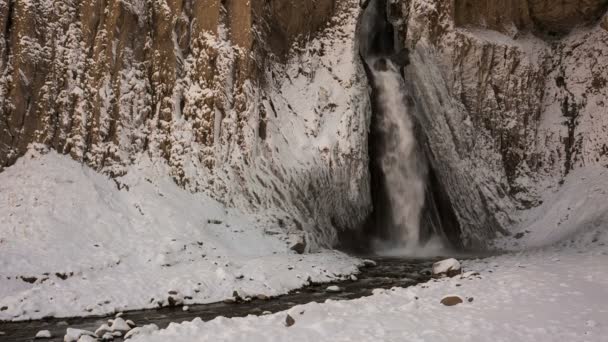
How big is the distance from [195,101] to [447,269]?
13224 mm

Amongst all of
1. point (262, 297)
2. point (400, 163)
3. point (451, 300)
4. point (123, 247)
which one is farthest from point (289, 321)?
point (400, 163)

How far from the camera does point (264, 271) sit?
16562 mm

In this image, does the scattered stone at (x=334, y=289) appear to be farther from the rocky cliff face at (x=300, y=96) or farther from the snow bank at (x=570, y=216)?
the snow bank at (x=570, y=216)

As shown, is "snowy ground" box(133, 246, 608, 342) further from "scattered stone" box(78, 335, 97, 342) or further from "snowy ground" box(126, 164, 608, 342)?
"scattered stone" box(78, 335, 97, 342)

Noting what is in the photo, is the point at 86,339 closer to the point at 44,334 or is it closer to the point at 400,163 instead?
the point at 44,334

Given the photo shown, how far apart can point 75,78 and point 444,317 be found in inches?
715

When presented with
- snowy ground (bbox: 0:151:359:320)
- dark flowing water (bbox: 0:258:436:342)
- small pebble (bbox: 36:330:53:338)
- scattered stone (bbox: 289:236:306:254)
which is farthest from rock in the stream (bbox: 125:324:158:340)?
scattered stone (bbox: 289:236:306:254)

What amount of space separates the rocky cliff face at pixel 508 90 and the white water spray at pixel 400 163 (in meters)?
1.43

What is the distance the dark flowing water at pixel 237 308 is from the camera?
464 inches

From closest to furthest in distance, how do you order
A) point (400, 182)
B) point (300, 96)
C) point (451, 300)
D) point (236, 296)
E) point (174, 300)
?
point (451, 300) → point (174, 300) → point (236, 296) → point (300, 96) → point (400, 182)

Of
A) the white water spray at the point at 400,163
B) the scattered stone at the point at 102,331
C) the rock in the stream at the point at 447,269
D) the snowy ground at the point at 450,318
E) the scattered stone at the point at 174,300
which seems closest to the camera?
the snowy ground at the point at 450,318

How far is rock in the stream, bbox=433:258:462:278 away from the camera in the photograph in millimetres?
16920

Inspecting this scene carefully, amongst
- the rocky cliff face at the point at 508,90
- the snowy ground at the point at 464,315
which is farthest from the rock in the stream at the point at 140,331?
the rocky cliff face at the point at 508,90

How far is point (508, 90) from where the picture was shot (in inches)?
1196
